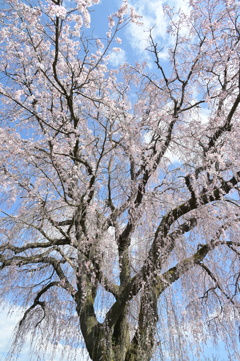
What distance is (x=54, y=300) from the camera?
4984mm

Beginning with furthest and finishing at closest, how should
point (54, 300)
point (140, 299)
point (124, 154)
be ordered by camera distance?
point (124, 154)
point (54, 300)
point (140, 299)

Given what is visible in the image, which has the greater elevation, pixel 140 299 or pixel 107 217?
pixel 107 217

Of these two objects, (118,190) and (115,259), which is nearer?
(115,259)

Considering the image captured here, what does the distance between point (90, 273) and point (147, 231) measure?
969 mm

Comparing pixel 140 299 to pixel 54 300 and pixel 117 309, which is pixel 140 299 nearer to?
pixel 117 309

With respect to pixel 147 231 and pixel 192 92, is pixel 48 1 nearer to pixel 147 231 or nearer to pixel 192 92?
pixel 192 92

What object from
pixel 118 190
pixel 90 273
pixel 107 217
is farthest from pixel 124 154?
pixel 90 273

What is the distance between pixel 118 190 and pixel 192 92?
6.82 feet

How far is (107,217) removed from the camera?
15.1ft

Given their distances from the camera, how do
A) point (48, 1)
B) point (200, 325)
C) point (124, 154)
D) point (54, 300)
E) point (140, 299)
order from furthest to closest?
point (124, 154)
point (54, 300)
point (200, 325)
point (140, 299)
point (48, 1)

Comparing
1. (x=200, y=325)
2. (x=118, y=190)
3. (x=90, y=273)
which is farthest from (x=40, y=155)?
(x=200, y=325)

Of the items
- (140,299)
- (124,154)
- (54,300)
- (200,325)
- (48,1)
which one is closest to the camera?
(48,1)

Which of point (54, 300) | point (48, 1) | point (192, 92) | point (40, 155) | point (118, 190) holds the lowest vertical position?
point (54, 300)

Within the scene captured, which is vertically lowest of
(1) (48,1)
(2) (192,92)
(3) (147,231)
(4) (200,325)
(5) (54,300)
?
(4) (200,325)
